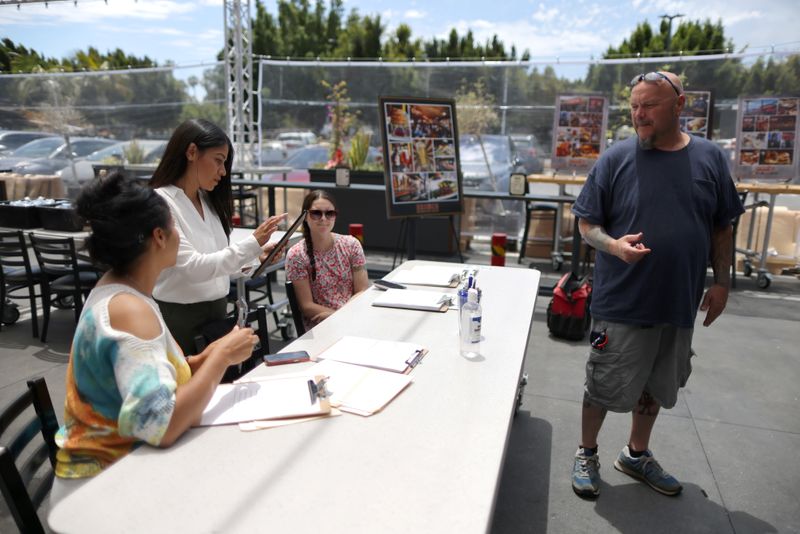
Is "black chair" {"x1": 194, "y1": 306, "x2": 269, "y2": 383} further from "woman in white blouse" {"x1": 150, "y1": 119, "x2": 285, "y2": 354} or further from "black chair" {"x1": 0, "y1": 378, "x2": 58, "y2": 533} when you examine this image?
"black chair" {"x1": 0, "y1": 378, "x2": 58, "y2": 533}

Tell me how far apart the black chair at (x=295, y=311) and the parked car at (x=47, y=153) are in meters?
8.90

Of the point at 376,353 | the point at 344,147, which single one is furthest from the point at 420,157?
the point at 344,147

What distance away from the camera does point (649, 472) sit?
2445 millimetres

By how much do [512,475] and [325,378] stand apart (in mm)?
1344

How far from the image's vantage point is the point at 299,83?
9.11m

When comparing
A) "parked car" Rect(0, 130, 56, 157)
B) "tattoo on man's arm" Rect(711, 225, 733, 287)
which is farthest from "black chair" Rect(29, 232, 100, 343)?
"parked car" Rect(0, 130, 56, 157)

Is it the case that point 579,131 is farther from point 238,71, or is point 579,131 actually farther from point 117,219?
point 117,219

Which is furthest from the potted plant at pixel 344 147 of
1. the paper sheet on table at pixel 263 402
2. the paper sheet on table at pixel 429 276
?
the paper sheet on table at pixel 263 402

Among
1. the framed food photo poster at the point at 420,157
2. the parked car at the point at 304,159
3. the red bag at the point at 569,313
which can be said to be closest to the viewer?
the red bag at the point at 569,313

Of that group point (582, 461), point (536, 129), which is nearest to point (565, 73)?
point (536, 129)

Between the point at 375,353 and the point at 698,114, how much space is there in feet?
20.2

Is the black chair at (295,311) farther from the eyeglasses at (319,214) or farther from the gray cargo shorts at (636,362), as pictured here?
the gray cargo shorts at (636,362)

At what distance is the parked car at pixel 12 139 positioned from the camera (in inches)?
393

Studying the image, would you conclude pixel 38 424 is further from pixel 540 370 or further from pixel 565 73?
pixel 565 73
